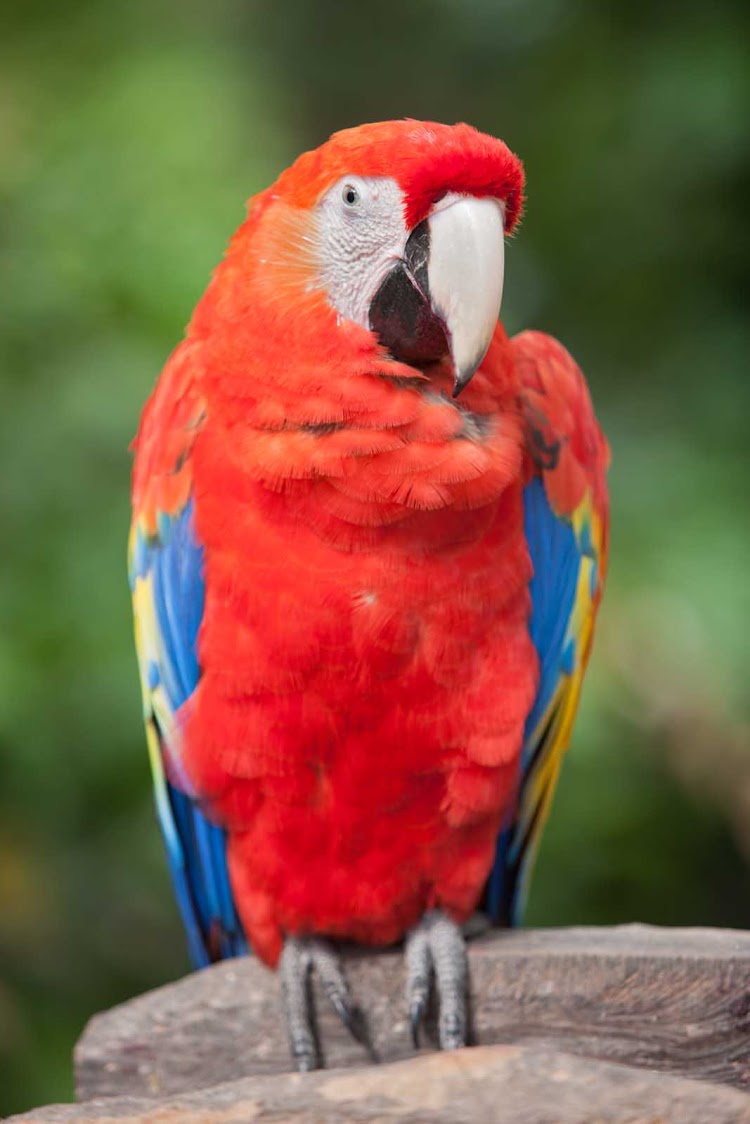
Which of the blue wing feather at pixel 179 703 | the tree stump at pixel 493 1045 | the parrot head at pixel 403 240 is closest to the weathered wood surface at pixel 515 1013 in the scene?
the tree stump at pixel 493 1045

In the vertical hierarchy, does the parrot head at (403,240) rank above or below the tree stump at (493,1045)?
above

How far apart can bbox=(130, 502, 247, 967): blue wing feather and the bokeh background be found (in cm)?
41

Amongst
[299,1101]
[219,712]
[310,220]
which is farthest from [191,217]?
[299,1101]

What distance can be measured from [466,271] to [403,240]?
8 centimetres

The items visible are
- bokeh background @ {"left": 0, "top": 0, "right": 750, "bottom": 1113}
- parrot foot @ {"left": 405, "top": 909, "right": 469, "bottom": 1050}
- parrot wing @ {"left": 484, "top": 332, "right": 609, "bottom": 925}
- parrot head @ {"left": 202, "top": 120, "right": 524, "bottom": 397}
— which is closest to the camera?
parrot head @ {"left": 202, "top": 120, "right": 524, "bottom": 397}

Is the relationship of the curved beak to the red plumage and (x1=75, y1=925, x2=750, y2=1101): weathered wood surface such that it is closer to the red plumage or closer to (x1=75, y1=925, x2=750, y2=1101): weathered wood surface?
the red plumage

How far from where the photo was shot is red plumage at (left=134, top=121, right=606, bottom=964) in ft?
3.97

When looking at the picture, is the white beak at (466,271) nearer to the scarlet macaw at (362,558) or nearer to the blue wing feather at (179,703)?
the scarlet macaw at (362,558)

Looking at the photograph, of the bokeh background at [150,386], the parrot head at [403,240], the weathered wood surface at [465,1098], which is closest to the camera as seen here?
the weathered wood surface at [465,1098]

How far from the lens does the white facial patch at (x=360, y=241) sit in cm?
119

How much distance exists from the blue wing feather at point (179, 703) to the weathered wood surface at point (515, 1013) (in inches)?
4.5

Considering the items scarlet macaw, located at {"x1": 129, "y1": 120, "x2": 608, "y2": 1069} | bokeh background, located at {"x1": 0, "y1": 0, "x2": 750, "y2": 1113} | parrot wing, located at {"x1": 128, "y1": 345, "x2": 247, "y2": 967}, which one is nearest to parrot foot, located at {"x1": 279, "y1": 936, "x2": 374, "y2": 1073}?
scarlet macaw, located at {"x1": 129, "y1": 120, "x2": 608, "y2": 1069}

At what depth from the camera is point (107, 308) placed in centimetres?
201

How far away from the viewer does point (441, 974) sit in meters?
1.37
